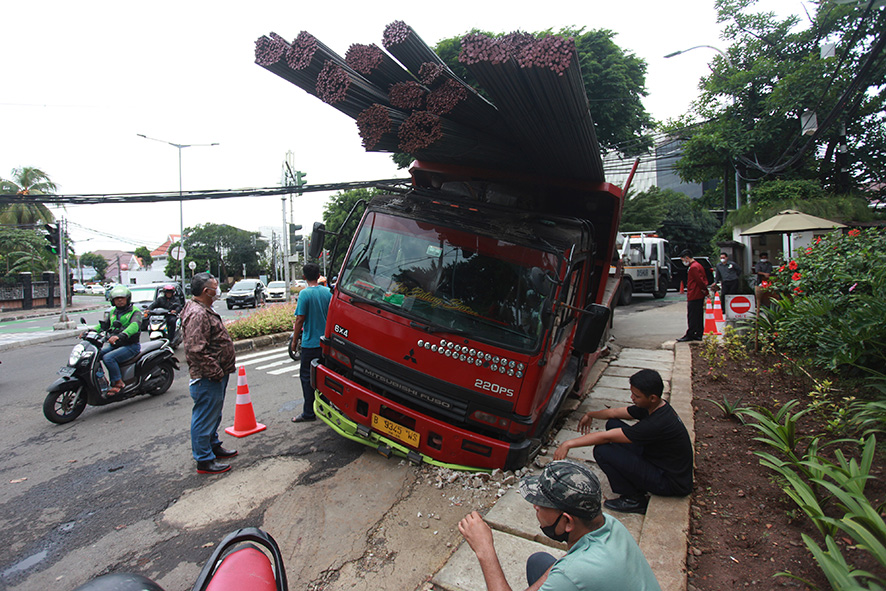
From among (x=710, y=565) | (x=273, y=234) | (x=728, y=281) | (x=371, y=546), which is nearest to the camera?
(x=710, y=565)

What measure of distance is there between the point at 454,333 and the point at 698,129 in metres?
19.4

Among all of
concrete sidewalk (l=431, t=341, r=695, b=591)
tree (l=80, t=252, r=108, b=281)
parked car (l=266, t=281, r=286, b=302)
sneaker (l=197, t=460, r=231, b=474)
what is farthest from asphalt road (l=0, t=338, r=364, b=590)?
tree (l=80, t=252, r=108, b=281)

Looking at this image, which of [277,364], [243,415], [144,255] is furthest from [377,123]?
[144,255]

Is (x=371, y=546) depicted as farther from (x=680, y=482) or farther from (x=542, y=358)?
(x=680, y=482)

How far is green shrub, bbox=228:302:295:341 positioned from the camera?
11.0 metres

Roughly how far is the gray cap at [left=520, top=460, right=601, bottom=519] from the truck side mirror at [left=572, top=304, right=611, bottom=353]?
222 cm

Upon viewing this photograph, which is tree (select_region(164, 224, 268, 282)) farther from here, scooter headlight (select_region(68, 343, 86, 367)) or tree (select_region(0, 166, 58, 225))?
scooter headlight (select_region(68, 343, 86, 367))

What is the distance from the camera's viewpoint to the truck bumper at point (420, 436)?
375cm

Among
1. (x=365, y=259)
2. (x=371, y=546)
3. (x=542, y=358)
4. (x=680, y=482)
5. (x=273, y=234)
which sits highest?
(x=273, y=234)

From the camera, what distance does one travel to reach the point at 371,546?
317 cm

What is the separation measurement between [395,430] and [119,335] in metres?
4.29

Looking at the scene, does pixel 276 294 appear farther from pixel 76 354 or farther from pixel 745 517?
pixel 745 517

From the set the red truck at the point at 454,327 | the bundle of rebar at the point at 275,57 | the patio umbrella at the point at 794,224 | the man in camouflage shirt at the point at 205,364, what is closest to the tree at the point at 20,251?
the man in camouflage shirt at the point at 205,364

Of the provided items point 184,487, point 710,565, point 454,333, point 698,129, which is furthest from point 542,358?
point 698,129
